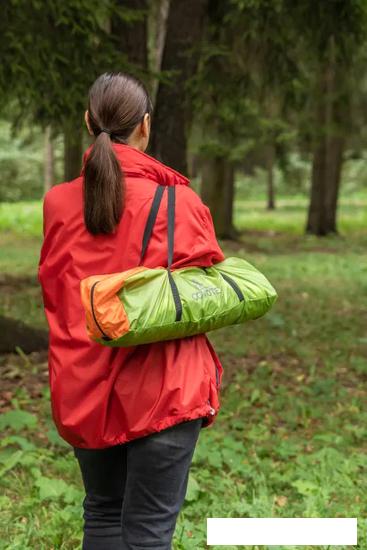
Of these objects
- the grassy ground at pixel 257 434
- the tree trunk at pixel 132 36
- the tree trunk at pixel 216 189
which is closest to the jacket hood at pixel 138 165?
the grassy ground at pixel 257 434

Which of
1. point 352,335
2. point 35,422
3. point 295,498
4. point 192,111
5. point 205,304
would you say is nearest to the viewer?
point 205,304

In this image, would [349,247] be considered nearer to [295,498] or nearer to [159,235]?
[295,498]

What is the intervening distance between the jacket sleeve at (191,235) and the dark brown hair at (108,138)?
0.63ft

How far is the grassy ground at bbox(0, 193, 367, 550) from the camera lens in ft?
13.5

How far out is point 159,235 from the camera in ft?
7.63

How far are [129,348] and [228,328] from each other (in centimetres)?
702

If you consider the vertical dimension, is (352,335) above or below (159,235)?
below

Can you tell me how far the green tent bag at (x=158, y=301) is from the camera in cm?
223

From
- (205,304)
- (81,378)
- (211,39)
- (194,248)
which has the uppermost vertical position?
(211,39)

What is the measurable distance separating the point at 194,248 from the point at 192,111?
7.81 metres

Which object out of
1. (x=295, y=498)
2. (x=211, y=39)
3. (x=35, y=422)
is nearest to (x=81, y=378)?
(x=295, y=498)

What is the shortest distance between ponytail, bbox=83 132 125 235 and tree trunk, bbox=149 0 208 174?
714 centimetres

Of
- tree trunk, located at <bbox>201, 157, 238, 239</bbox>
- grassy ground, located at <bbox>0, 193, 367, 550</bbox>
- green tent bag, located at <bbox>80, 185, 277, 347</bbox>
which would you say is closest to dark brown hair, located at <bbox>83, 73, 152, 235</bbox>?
green tent bag, located at <bbox>80, 185, 277, 347</bbox>

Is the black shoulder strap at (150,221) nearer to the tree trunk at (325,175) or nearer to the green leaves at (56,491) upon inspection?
the green leaves at (56,491)
